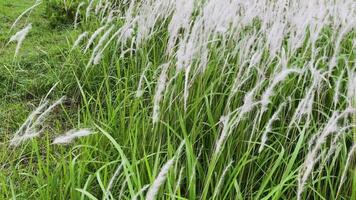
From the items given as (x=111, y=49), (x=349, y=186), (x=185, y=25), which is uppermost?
(x=185, y=25)

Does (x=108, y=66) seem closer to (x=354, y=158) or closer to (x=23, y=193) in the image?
(x=23, y=193)

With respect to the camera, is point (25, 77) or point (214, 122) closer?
point (214, 122)

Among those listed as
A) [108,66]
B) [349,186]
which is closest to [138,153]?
[349,186]

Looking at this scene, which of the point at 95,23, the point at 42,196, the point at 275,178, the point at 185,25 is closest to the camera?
the point at 42,196

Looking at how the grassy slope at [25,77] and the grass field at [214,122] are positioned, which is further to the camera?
the grassy slope at [25,77]

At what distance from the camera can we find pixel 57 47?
13.4ft

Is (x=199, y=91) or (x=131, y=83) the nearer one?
(x=199, y=91)

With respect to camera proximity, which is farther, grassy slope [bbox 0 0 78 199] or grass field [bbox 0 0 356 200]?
grassy slope [bbox 0 0 78 199]

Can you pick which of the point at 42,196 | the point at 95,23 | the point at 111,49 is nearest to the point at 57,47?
the point at 95,23

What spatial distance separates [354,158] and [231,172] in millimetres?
485

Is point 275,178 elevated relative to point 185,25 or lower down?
lower down

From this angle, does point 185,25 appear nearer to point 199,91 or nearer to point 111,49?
point 199,91

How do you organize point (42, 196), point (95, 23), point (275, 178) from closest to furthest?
point (42, 196) < point (275, 178) < point (95, 23)

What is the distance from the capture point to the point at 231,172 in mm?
2156
